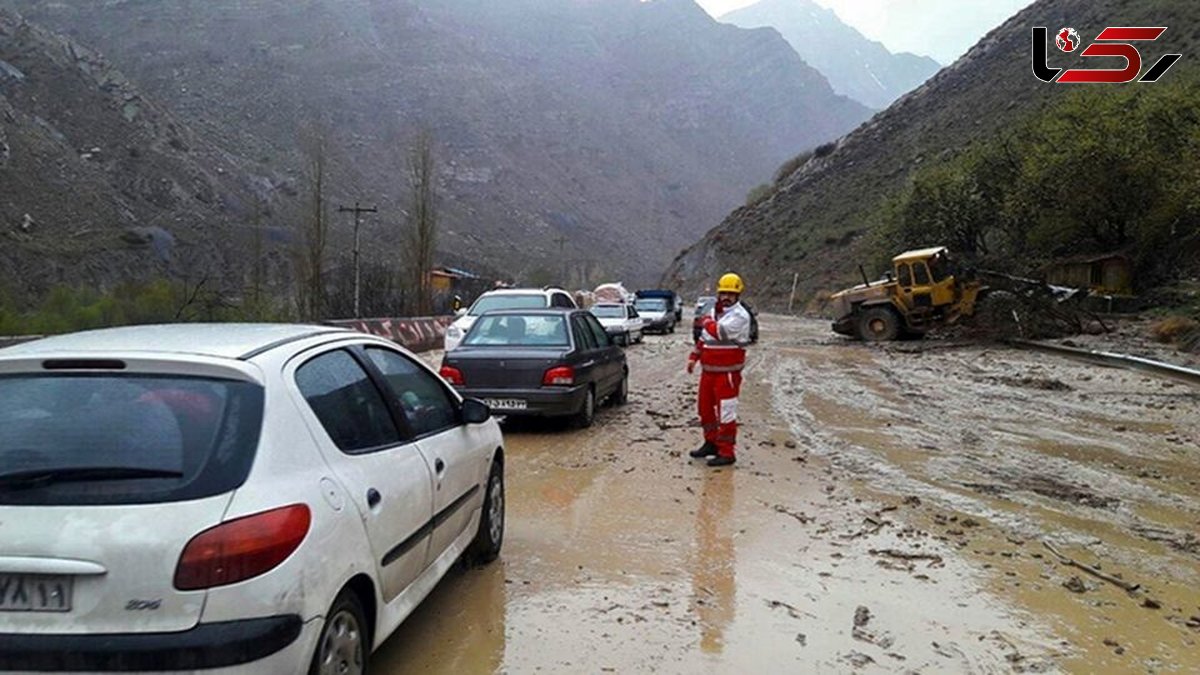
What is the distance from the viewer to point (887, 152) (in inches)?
2539

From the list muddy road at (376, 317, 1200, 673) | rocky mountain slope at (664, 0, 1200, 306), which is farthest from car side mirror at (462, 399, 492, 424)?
rocky mountain slope at (664, 0, 1200, 306)

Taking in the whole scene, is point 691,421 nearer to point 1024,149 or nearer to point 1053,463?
point 1053,463

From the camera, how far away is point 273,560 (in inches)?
104

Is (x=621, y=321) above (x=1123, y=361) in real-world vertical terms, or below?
above

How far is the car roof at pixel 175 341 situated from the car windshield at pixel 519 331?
6244 mm

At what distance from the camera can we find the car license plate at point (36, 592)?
252 cm

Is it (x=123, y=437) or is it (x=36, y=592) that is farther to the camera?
(x=123, y=437)

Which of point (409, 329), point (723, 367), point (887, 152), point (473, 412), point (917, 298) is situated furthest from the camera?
point (887, 152)

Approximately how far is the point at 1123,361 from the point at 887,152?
50755 millimetres

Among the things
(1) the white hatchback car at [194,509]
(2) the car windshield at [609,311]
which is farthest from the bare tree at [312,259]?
(1) the white hatchback car at [194,509]

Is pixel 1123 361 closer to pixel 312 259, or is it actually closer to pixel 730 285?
pixel 730 285

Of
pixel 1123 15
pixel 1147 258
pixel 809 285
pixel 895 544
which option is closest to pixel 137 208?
pixel 809 285

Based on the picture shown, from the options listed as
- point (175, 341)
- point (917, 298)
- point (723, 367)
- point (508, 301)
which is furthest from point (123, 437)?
point (917, 298)

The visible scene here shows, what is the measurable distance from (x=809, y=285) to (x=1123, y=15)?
80.9ft
